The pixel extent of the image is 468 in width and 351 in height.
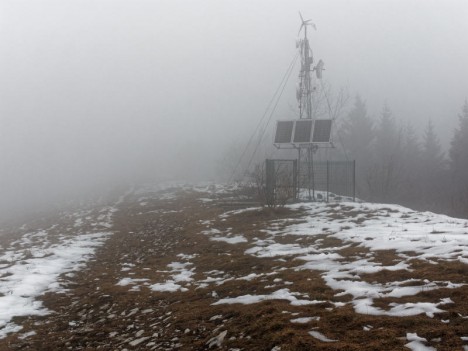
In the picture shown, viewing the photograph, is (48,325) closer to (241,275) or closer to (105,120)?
(241,275)

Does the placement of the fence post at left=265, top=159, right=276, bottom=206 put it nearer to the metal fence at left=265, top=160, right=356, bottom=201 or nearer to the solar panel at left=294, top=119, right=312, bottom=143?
the metal fence at left=265, top=160, right=356, bottom=201

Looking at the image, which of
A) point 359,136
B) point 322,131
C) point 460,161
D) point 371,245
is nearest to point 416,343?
point 371,245

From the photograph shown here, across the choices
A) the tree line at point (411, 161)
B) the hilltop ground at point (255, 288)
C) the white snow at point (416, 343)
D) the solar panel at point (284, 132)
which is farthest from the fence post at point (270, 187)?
the tree line at point (411, 161)

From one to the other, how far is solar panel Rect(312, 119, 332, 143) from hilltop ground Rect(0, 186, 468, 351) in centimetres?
704

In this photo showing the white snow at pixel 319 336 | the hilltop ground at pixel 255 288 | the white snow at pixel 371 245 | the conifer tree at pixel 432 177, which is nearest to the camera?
the white snow at pixel 319 336

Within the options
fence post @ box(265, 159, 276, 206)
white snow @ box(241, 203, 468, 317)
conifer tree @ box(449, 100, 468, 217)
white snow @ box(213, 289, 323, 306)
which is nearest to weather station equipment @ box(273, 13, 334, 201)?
fence post @ box(265, 159, 276, 206)

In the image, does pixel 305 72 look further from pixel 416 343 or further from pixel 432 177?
pixel 432 177

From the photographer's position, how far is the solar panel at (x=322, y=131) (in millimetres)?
A: 20828

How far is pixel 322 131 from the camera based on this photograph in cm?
2103

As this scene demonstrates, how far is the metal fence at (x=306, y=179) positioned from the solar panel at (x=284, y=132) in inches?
49.9

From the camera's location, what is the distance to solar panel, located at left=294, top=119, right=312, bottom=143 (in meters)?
21.3

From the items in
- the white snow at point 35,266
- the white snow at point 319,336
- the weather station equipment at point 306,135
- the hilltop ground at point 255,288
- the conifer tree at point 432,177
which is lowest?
the conifer tree at point 432,177

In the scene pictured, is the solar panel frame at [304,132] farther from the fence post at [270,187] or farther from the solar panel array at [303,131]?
the fence post at [270,187]

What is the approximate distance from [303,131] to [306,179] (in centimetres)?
270
